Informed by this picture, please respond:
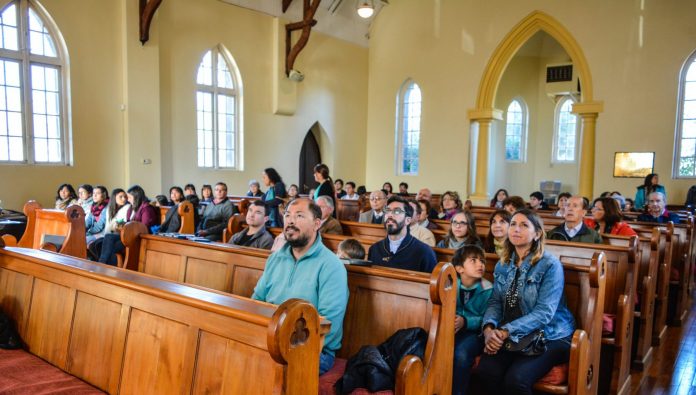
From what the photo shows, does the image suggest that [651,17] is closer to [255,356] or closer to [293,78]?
[293,78]

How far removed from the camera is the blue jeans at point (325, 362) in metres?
2.04

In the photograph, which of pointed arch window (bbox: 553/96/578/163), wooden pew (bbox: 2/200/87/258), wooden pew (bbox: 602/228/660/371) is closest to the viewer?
wooden pew (bbox: 602/228/660/371)

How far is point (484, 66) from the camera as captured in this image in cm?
1170

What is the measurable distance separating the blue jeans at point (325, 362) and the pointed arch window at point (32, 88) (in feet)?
28.2

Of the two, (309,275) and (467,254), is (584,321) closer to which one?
(467,254)

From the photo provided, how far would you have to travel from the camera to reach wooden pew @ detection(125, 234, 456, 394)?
1964 mm

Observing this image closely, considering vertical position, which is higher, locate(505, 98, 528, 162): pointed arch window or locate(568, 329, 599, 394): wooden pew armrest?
locate(505, 98, 528, 162): pointed arch window

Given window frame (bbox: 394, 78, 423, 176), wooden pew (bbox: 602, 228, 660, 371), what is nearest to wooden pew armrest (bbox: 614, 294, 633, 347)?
wooden pew (bbox: 602, 228, 660, 371)

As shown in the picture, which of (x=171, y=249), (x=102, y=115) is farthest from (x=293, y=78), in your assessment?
(x=171, y=249)

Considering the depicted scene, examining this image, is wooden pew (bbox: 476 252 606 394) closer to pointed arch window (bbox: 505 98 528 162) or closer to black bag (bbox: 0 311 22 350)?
black bag (bbox: 0 311 22 350)

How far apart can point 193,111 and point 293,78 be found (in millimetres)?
2670

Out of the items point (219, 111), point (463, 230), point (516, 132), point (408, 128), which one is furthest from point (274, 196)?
point (516, 132)

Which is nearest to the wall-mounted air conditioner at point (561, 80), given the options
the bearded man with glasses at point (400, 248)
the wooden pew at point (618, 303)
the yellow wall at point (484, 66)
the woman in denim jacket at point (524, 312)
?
the yellow wall at point (484, 66)

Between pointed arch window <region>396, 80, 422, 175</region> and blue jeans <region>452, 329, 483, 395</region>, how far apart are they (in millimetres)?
10965
